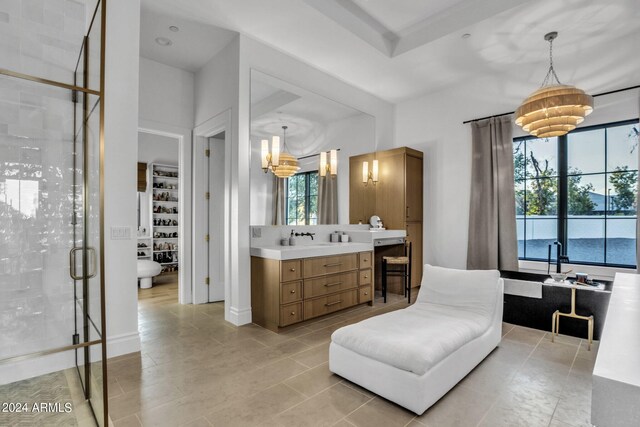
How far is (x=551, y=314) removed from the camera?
3289 millimetres

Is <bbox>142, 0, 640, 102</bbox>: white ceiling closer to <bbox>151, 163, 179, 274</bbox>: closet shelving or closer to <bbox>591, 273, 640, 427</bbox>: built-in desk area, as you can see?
<bbox>591, 273, 640, 427</bbox>: built-in desk area

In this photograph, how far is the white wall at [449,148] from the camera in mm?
4766

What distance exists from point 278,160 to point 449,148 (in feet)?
9.73

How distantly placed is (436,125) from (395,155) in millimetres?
952

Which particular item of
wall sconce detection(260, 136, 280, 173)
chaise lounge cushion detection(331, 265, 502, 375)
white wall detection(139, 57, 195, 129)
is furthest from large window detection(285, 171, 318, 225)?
chaise lounge cushion detection(331, 265, 502, 375)

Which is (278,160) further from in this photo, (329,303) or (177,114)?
(329,303)

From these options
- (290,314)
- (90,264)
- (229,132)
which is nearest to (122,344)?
(90,264)

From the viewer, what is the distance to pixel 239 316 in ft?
11.6

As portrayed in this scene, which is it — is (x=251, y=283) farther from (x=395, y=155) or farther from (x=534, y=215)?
(x=534, y=215)

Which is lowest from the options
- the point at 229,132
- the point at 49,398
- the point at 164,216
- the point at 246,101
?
the point at 49,398

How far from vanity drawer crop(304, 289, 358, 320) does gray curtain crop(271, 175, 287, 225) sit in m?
1.12

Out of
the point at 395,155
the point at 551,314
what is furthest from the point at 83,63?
the point at 551,314

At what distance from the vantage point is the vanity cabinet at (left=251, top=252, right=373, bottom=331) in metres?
3.30

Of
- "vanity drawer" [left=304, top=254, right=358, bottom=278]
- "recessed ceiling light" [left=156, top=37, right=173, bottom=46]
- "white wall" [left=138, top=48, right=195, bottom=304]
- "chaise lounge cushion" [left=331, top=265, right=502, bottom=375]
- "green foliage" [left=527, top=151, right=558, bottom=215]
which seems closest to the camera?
"chaise lounge cushion" [left=331, top=265, right=502, bottom=375]
